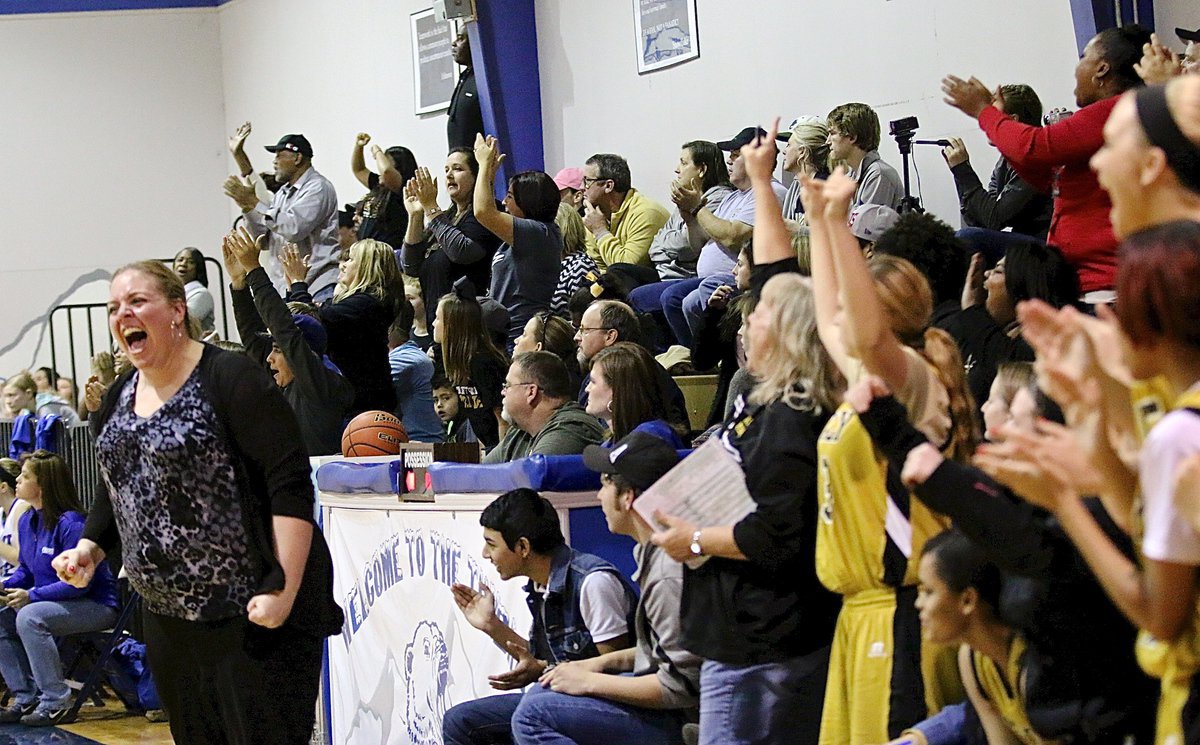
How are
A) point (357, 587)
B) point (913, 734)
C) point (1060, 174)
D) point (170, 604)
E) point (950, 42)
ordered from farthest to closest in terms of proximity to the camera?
point (950, 42) → point (357, 587) → point (1060, 174) → point (170, 604) → point (913, 734)

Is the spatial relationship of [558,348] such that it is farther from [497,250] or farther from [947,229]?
[947,229]

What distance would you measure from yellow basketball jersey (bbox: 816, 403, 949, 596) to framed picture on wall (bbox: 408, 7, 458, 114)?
9.57 meters

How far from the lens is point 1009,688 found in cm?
280

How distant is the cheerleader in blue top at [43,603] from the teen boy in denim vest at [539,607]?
4673 mm

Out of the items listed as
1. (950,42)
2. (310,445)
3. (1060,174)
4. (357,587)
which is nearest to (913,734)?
(1060,174)

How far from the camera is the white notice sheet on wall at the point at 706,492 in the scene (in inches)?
144

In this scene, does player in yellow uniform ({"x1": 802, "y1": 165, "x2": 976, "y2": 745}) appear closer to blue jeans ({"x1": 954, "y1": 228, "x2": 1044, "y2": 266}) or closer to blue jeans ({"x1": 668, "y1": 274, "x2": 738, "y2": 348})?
blue jeans ({"x1": 954, "y1": 228, "x2": 1044, "y2": 266})

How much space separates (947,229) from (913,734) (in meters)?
1.93

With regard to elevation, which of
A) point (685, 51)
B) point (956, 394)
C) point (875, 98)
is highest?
point (685, 51)

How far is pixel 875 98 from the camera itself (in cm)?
840

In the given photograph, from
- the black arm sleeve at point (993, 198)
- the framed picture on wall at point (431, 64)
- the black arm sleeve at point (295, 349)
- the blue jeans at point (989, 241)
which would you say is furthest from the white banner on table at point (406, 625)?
the framed picture on wall at point (431, 64)

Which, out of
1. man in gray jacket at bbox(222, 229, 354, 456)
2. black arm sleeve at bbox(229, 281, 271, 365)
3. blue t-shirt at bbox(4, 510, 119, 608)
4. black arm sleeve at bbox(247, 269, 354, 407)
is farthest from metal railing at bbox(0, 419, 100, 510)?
black arm sleeve at bbox(247, 269, 354, 407)

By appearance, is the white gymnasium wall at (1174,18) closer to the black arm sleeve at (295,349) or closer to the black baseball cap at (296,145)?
the black arm sleeve at (295,349)

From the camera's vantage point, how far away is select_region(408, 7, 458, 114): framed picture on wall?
12500 millimetres
